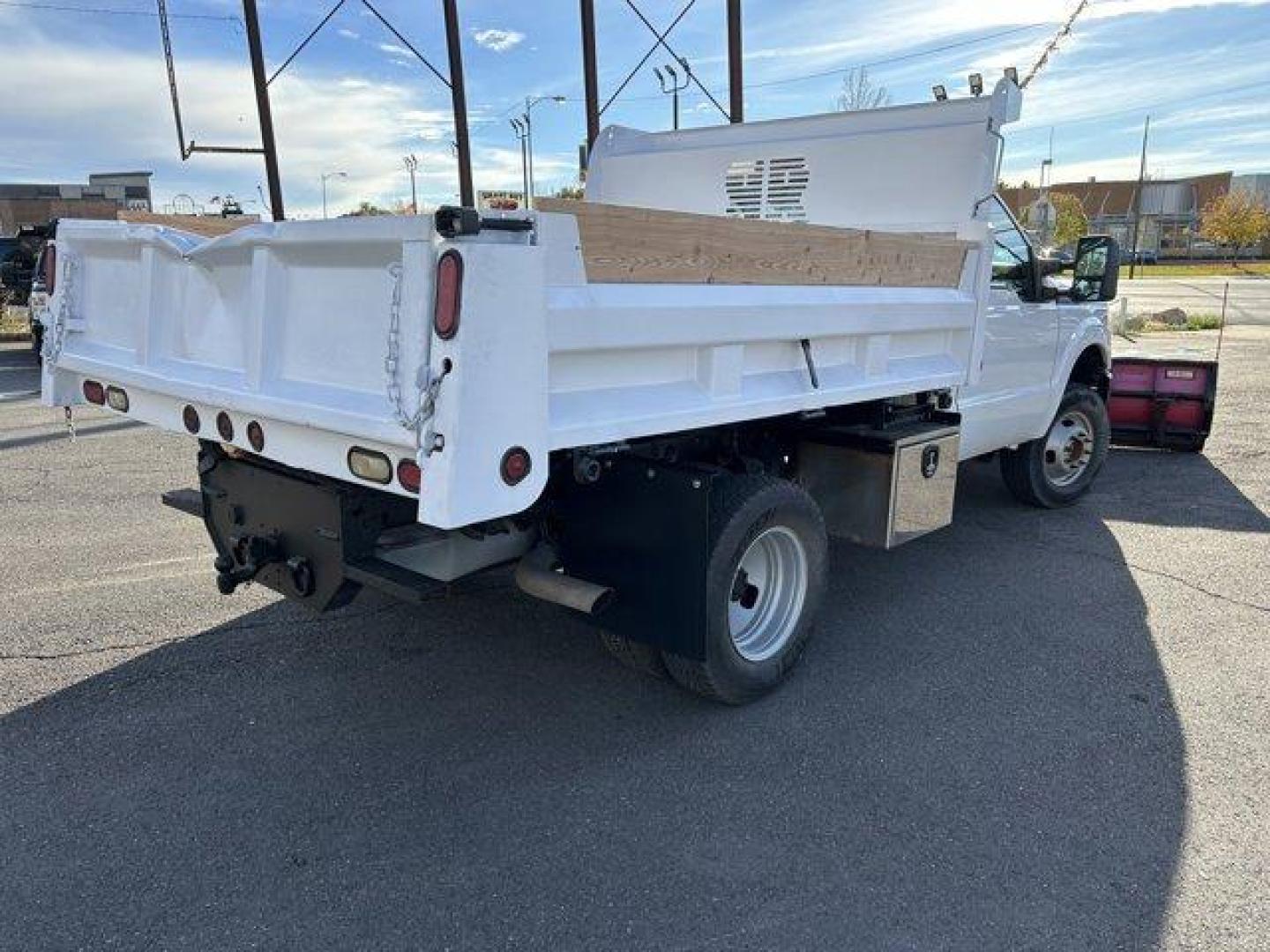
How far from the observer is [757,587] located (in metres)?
4.02

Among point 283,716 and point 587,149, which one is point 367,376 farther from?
point 587,149

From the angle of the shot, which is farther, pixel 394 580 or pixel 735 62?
pixel 735 62

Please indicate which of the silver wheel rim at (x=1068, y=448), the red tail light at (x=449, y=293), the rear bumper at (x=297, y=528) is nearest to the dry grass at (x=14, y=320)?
the rear bumper at (x=297, y=528)

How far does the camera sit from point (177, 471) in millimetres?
7555

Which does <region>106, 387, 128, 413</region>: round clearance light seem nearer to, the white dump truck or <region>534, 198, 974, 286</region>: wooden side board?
the white dump truck

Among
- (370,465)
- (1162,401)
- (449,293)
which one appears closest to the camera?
(449,293)

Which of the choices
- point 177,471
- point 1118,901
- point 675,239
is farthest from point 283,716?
point 177,471

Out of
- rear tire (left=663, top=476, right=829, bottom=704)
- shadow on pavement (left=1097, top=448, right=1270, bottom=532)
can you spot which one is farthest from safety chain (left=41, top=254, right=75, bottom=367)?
shadow on pavement (left=1097, top=448, right=1270, bottom=532)

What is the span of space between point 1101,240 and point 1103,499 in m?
→ 2.12

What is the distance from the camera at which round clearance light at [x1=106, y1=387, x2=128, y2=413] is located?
12.7ft

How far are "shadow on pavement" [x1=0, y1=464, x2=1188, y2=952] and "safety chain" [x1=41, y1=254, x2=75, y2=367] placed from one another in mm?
1408

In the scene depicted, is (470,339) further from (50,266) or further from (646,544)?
(50,266)

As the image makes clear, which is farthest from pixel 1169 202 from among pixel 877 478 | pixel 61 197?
pixel 877 478

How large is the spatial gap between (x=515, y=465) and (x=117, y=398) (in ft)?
7.48
